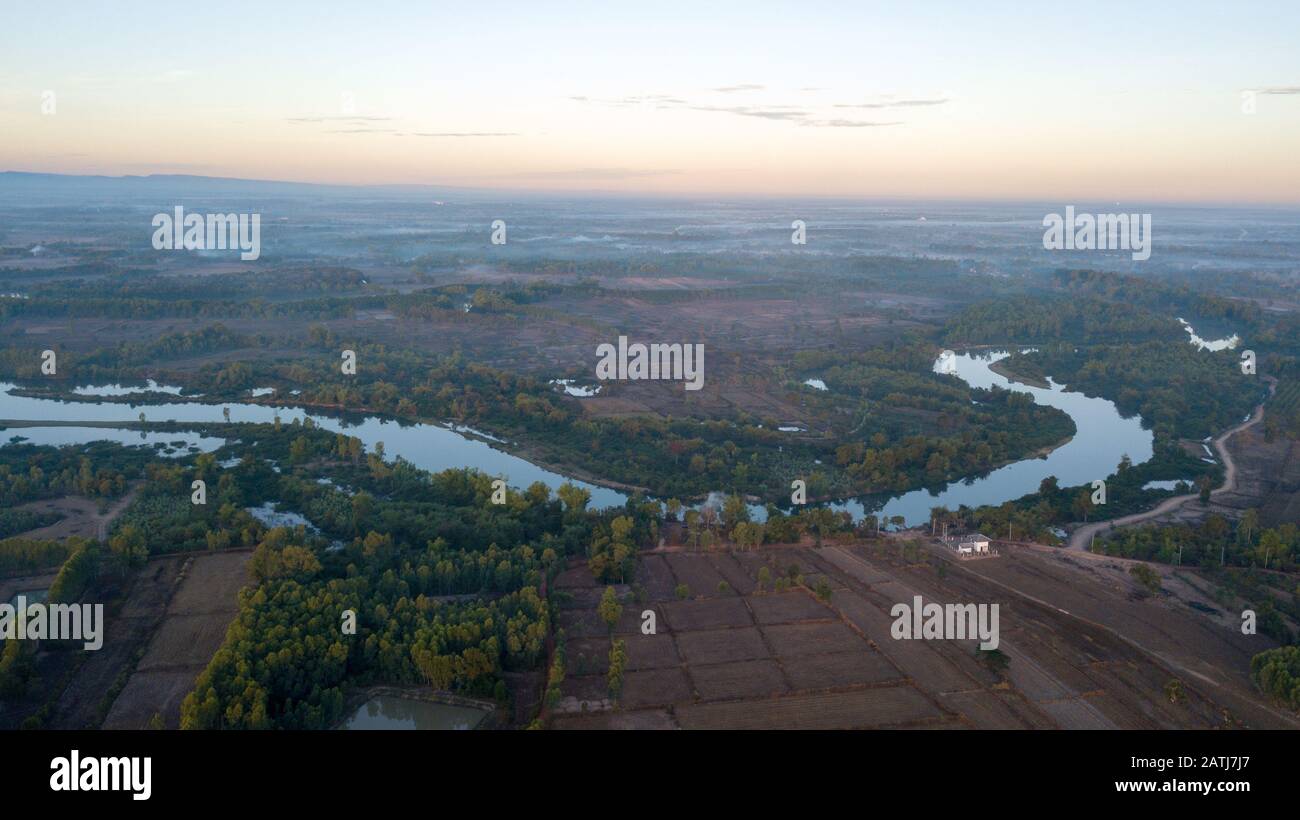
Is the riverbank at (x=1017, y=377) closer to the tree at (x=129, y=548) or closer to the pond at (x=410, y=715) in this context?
the pond at (x=410, y=715)

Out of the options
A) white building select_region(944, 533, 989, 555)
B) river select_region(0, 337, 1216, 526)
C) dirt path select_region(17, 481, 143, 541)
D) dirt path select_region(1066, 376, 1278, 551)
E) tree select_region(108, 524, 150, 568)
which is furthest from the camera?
river select_region(0, 337, 1216, 526)

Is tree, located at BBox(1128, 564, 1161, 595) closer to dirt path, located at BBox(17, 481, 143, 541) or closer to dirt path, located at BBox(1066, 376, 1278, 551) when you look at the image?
dirt path, located at BBox(1066, 376, 1278, 551)

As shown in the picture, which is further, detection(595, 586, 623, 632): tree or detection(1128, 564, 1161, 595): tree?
detection(1128, 564, 1161, 595): tree

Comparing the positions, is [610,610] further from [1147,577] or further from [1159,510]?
[1159,510]


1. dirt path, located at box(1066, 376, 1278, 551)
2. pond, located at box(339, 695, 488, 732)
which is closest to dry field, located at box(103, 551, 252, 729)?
pond, located at box(339, 695, 488, 732)

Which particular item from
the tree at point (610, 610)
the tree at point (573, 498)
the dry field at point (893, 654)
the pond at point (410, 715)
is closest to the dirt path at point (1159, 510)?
the dry field at point (893, 654)

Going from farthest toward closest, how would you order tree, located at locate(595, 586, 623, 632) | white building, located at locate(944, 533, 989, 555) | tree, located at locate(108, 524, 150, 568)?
1. white building, located at locate(944, 533, 989, 555)
2. tree, located at locate(108, 524, 150, 568)
3. tree, located at locate(595, 586, 623, 632)

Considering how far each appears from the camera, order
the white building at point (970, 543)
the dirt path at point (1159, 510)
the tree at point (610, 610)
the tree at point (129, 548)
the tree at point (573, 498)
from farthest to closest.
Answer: the dirt path at point (1159, 510) < the tree at point (573, 498) < the white building at point (970, 543) < the tree at point (129, 548) < the tree at point (610, 610)

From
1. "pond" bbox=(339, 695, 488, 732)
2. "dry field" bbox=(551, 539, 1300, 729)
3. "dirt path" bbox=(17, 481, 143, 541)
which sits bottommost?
"pond" bbox=(339, 695, 488, 732)

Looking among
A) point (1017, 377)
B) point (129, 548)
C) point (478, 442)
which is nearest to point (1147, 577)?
point (478, 442)

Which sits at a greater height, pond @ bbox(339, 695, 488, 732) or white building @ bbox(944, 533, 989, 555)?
white building @ bbox(944, 533, 989, 555)
